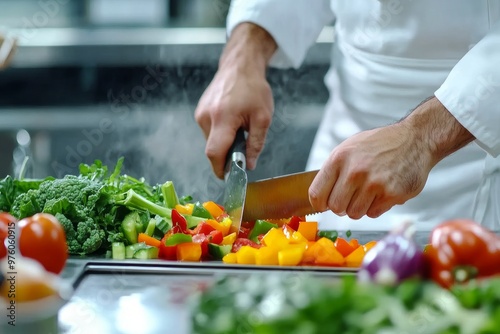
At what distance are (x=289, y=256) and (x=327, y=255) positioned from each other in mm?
69

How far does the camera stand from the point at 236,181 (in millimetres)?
1747

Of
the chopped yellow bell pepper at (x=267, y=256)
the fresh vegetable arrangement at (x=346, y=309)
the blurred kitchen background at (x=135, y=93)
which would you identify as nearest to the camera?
the fresh vegetable arrangement at (x=346, y=309)

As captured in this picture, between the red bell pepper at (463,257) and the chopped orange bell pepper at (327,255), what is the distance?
17.4 inches

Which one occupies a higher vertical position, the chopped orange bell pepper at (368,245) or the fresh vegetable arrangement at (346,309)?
the fresh vegetable arrangement at (346,309)

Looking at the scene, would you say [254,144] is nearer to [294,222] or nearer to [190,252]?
[294,222]

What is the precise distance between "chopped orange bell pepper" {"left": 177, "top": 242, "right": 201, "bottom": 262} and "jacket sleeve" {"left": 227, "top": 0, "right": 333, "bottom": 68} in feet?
2.42

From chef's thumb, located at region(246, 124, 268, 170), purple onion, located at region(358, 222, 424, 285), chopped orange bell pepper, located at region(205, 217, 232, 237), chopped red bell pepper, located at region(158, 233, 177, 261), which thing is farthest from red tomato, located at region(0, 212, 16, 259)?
chef's thumb, located at region(246, 124, 268, 170)

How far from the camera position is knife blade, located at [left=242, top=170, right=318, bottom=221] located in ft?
5.65

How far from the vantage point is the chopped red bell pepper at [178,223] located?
1.67 m

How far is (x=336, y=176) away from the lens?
64.0 inches

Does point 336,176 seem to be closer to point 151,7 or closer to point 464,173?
point 464,173

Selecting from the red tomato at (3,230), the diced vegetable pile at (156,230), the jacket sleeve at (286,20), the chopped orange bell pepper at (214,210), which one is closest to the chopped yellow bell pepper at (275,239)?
the diced vegetable pile at (156,230)

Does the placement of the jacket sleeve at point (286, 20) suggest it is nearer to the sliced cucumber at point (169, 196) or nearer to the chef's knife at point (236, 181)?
the chef's knife at point (236, 181)

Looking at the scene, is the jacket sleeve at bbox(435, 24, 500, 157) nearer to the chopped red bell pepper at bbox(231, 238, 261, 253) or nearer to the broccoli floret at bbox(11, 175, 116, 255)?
the chopped red bell pepper at bbox(231, 238, 261, 253)
